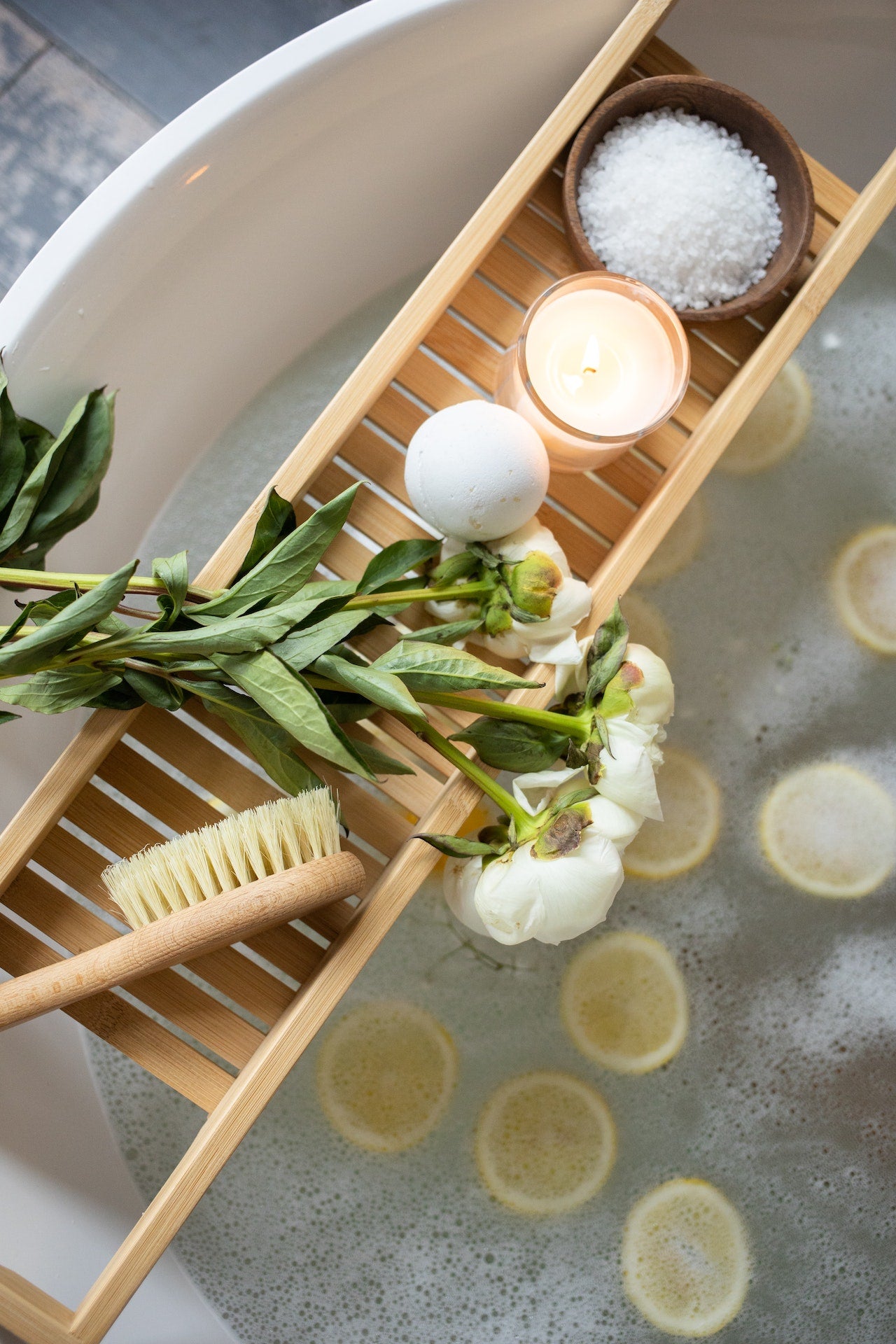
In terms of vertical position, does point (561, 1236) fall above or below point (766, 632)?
below

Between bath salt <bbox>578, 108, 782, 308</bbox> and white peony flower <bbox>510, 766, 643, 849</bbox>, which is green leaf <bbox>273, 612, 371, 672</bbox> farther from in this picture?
bath salt <bbox>578, 108, 782, 308</bbox>

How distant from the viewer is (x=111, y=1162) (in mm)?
838

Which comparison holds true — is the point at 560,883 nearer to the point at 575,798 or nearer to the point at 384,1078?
the point at 575,798

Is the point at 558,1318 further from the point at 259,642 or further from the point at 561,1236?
the point at 259,642

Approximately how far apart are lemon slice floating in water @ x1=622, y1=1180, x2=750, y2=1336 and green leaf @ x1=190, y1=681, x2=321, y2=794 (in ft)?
2.03

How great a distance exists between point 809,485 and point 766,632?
0.17 m

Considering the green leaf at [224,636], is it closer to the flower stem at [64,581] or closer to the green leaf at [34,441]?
the flower stem at [64,581]

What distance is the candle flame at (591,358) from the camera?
0.63m

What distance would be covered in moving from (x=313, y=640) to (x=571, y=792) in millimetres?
189

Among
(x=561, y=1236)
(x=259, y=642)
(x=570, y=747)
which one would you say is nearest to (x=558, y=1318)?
(x=561, y=1236)

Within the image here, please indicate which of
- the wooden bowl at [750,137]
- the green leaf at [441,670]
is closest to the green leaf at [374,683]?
the green leaf at [441,670]

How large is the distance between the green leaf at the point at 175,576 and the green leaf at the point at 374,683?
9 cm

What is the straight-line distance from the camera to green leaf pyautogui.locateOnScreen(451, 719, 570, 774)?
563 mm

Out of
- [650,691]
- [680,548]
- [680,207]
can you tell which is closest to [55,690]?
[650,691]
